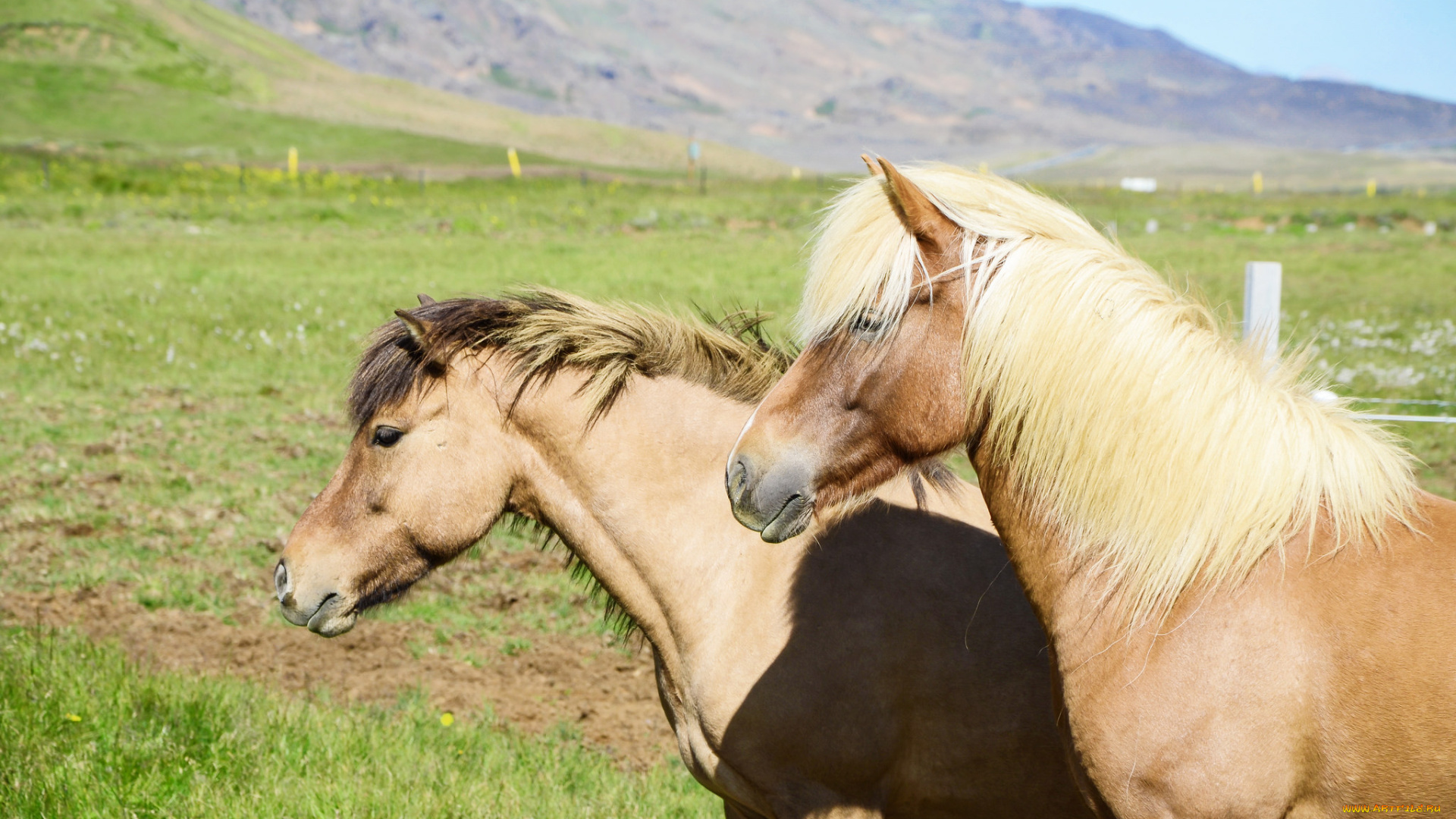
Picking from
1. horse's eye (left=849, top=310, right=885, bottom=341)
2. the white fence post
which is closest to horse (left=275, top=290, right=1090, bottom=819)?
horse's eye (left=849, top=310, right=885, bottom=341)

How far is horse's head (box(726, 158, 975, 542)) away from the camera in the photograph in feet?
6.98

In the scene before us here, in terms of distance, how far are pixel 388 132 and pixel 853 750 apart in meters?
66.8

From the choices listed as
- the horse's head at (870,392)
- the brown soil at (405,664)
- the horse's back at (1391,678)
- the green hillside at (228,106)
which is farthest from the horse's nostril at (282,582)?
the green hillside at (228,106)

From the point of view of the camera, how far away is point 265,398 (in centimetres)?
1023

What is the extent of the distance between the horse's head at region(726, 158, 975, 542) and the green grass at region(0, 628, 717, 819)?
201 cm

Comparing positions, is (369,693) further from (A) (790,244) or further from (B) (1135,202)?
(B) (1135,202)

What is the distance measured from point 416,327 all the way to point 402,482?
444mm

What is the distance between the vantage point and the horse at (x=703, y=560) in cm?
263

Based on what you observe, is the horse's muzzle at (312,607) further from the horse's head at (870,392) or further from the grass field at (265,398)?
the horse's head at (870,392)

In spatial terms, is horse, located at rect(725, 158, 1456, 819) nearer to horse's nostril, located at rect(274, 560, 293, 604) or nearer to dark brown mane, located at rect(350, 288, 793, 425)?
dark brown mane, located at rect(350, 288, 793, 425)

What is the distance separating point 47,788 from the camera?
11.1 ft

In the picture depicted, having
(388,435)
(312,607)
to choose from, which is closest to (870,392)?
(388,435)

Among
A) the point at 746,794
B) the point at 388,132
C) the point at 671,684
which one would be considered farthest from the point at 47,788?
the point at 388,132

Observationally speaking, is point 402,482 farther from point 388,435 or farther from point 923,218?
point 923,218
